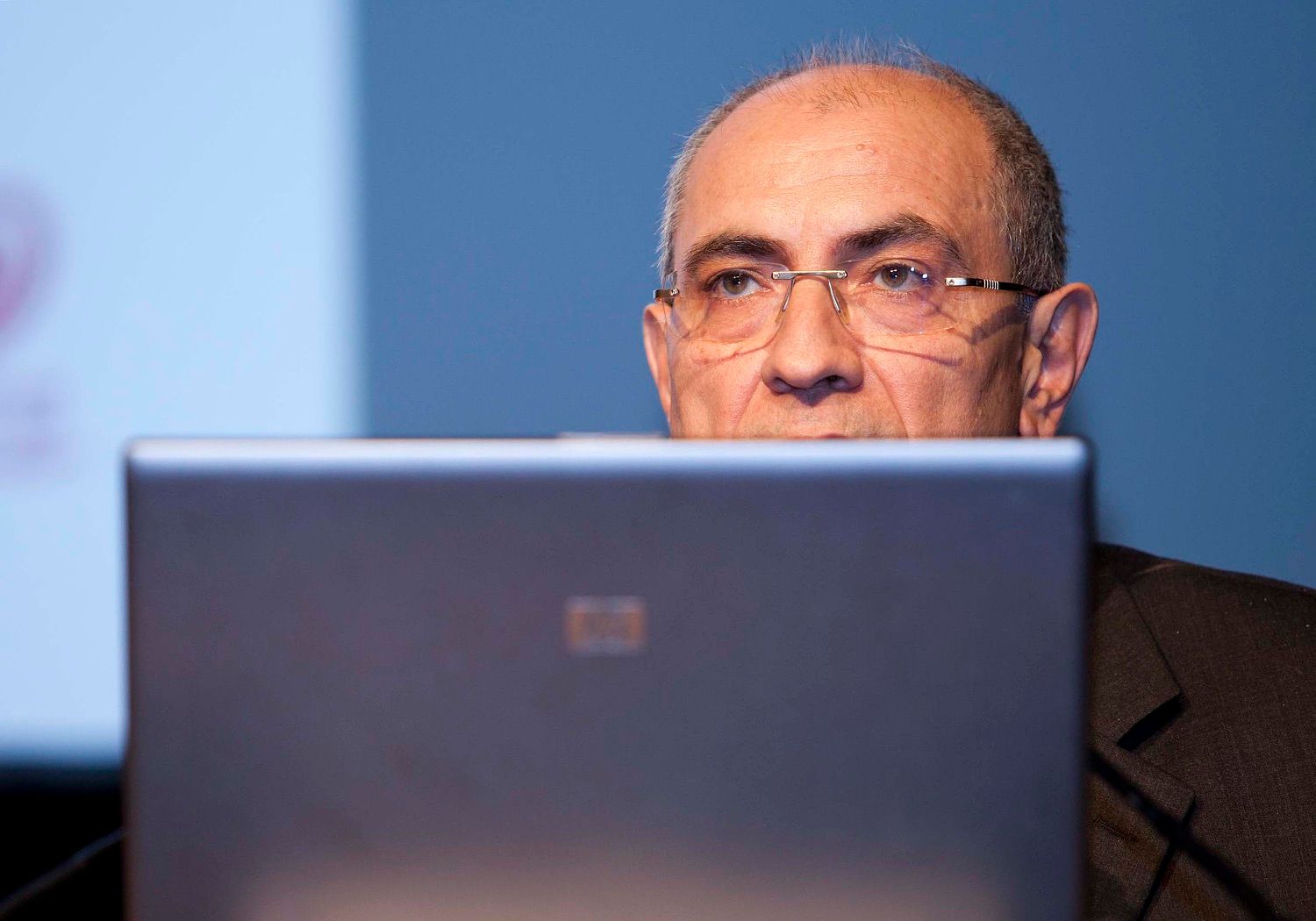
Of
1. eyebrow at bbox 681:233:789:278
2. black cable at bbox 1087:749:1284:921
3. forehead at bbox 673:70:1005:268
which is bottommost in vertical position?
black cable at bbox 1087:749:1284:921

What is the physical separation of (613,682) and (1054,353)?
105cm

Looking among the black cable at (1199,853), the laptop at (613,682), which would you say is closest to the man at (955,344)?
the black cable at (1199,853)

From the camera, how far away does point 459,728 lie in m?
0.51

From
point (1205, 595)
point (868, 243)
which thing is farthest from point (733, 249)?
point (1205, 595)

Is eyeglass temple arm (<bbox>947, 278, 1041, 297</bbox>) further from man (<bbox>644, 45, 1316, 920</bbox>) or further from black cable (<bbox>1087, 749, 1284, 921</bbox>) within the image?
black cable (<bbox>1087, 749, 1284, 921</bbox>)

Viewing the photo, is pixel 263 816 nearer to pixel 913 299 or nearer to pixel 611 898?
pixel 611 898

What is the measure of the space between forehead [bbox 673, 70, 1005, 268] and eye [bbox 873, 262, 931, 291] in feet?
0.18

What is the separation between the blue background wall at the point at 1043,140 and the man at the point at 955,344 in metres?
0.18

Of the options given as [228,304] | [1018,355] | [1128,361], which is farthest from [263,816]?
[1128,361]

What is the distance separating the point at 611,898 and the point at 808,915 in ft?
0.28

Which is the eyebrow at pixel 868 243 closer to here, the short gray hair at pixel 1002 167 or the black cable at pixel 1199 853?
the short gray hair at pixel 1002 167

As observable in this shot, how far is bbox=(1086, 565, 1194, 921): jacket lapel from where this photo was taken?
1032 millimetres

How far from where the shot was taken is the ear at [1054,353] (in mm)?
1378

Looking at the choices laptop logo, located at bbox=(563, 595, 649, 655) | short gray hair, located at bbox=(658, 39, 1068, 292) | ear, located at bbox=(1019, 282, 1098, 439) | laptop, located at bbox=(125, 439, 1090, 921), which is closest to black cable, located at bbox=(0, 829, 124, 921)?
laptop, located at bbox=(125, 439, 1090, 921)
